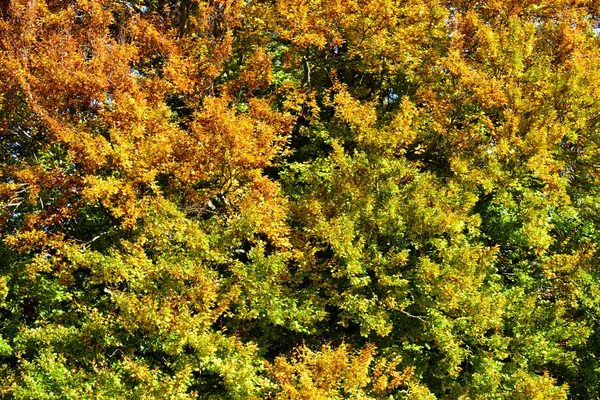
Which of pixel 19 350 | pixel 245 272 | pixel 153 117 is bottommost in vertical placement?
pixel 19 350

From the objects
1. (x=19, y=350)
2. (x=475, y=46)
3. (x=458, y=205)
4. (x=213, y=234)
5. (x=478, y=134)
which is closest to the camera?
(x=19, y=350)

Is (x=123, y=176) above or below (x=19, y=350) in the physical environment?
above

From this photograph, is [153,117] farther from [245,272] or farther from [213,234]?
[245,272]

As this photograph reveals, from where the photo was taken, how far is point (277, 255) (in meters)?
13.4

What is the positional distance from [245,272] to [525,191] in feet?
25.1

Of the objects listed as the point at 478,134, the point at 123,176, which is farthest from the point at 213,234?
the point at 478,134

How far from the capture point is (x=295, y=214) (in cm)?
1562

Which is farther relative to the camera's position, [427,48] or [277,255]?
[427,48]

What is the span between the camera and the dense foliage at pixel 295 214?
12445 millimetres

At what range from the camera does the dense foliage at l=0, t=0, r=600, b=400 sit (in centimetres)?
1245

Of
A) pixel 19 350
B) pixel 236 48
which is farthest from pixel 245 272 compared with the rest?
pixel 236 48

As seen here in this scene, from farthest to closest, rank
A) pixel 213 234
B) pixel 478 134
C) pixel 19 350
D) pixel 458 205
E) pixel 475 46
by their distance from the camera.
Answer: pixel 475 46 < pixel 478 134 < pixel 458 205 < pixel 213 234 < pixel 19 350

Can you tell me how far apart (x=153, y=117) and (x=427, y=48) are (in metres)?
9.19

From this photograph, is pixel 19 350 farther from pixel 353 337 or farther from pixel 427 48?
pixel 427 48
